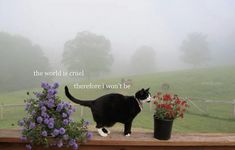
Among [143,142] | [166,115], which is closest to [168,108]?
[166,115]

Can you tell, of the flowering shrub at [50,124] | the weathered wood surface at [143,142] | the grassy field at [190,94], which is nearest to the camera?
the flowering shrub at [50,124]

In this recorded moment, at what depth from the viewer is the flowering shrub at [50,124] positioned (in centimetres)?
102

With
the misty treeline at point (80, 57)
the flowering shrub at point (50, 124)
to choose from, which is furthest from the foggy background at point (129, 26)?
the flowering shrub at point (50, 124)

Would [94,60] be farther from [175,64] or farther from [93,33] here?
[175,64]

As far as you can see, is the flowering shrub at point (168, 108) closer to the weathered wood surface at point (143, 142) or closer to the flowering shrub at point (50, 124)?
the weathered wood surface at point (143, 142)

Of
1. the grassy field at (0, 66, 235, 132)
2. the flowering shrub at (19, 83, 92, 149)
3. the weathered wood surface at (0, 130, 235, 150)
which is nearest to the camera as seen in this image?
the flowering shrub at (19, 83, 92, 149)

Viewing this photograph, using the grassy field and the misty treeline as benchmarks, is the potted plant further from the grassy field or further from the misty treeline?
the misty treeline

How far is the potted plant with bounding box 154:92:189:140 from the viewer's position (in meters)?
1.12

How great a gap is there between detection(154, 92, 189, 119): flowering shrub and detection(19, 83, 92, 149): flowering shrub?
1.13ft

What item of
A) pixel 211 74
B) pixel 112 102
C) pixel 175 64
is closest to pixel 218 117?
pixel 211 74

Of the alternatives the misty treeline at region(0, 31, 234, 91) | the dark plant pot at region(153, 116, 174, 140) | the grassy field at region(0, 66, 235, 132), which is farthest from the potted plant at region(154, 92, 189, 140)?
the misty treeline at region(0, 31, 234, 91)

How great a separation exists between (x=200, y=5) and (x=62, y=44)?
79cm

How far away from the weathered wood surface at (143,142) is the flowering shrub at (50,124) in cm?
8

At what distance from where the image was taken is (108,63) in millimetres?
1317
